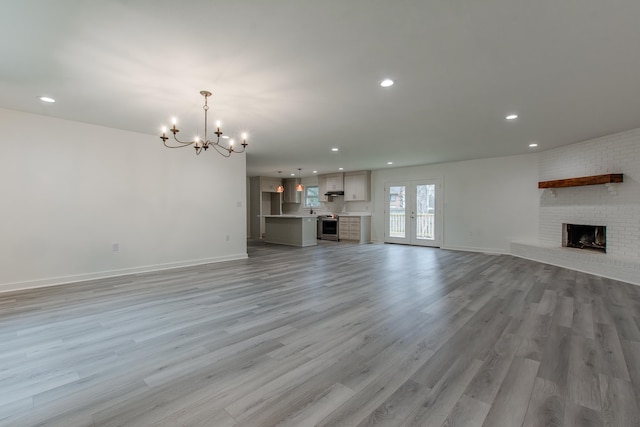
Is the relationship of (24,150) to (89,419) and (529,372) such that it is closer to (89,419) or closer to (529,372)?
(89,419)

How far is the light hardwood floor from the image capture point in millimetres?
1592

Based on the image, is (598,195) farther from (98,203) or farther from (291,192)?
(291,192)

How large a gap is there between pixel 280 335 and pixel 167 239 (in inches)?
157

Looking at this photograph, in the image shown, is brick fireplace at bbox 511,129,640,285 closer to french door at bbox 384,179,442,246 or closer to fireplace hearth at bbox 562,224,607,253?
fireplace hearth at bbox 562,224,607,253

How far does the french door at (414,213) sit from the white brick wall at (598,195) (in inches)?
97.5

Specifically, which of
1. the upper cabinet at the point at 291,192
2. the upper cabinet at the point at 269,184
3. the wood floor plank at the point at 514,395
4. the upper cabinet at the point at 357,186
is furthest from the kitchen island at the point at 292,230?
the wood floor plank at the point at 514,395

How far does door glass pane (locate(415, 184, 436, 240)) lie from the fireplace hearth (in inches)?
120

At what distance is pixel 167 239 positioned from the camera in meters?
5.50

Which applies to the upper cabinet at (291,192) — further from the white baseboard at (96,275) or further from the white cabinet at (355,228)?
the white baseboard at (96,275)

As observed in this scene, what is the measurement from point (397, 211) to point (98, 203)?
7656 millimetres

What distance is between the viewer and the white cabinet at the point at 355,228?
949 centimetres

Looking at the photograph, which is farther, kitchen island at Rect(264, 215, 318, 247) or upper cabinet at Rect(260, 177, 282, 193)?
upper cabinet at Rect(260, 177, 282, 193)

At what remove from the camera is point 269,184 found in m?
11.4

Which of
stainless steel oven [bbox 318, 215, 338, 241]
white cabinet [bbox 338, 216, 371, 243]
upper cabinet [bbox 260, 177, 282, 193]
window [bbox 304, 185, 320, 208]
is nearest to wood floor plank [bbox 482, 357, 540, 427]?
white cabinet [bbox 338, 216, 371, 243]
